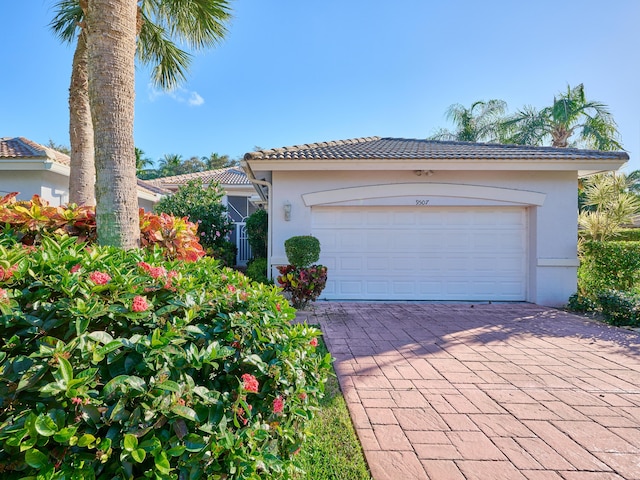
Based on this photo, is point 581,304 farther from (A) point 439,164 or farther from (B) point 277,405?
(B) point 277,405

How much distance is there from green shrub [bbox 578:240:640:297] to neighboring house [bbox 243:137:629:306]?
1.11 ft

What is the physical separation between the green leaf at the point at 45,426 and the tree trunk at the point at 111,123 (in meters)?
2.64

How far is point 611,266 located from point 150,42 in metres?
13.0

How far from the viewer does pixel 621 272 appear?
23.9ft

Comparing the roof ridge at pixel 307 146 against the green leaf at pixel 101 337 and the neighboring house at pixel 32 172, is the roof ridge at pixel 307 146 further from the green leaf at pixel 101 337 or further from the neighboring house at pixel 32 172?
the green leaf at pixel 101 337

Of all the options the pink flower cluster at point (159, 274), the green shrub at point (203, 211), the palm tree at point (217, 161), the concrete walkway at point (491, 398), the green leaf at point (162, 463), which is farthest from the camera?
the palm tree at point (217, 161)

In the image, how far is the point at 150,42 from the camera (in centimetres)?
826

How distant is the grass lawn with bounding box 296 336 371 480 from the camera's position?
7.25 ft

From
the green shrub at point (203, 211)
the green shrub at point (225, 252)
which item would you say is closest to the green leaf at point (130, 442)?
the green shrub at point (225, 252)

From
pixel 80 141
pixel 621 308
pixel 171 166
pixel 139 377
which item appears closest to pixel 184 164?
pixel 171 166

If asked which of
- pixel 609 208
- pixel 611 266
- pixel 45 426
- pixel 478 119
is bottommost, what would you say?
pixel 45 426

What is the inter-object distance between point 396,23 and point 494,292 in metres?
8.04

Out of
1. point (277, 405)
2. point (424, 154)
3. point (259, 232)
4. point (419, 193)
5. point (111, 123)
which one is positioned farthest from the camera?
point (259, 232)

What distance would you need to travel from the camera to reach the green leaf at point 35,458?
1113 millimetres
